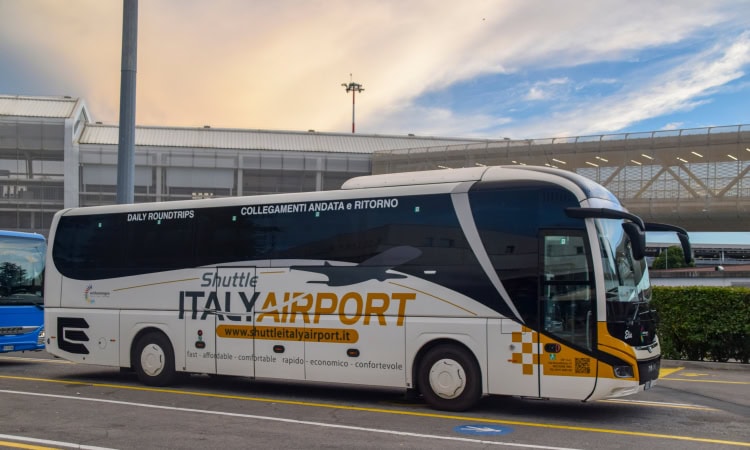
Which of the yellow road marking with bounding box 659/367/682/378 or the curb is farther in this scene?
the curb

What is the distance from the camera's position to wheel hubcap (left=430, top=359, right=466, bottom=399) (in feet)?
35.7

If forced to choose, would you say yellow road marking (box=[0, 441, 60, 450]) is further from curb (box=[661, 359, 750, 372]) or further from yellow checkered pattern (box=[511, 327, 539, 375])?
curb (box=[661, 359, 750, 372])

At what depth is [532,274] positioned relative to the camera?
34.4ft

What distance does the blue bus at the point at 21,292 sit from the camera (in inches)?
703

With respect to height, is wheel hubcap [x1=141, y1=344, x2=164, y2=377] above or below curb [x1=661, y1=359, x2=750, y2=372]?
above

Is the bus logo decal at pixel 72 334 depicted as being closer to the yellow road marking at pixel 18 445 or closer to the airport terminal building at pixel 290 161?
the yellow road marking at pixel 18 445

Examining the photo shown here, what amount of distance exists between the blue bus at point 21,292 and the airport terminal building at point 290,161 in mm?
31899

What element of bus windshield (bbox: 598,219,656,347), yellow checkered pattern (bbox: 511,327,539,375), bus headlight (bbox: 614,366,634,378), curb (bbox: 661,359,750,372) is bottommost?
curb (bbox: 661,359,750,372)

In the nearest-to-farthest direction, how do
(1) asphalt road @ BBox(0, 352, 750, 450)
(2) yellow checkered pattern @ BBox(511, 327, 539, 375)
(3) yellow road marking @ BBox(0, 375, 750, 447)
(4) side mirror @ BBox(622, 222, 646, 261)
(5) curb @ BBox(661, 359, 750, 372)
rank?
(1) asphalt road @ BBox(0, 352, 750, 450) → (3) yellow road marking @ BBox(0, 375, 750, 447) → (4) side mirror @ BBox(622, 222, 646, 261) → (2) yellow checkered pattern @ BBox(511, 327, 539, 375) → (5) curb @ BBox(661, 359, 750, 372)

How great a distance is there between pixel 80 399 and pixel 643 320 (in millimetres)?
8953

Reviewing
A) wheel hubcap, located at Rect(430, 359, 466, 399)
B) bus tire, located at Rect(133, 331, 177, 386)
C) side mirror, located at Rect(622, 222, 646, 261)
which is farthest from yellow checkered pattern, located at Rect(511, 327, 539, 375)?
bus tire, located at Rect(133, 331, 177, 386)

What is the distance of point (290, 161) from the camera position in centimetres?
5784

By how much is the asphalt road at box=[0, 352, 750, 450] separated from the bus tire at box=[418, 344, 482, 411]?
0.67ft

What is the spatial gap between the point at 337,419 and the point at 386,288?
88.3 inches
